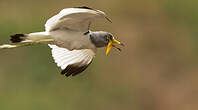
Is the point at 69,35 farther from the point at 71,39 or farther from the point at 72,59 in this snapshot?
the point at 72,59

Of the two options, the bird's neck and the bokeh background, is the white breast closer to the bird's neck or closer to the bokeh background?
the bird's neck

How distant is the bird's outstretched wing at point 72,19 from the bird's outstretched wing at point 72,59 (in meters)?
0.49

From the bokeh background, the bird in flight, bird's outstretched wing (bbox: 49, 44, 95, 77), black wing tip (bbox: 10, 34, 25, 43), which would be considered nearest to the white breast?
the bird in flight

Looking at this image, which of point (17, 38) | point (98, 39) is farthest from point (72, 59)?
point (17, 38)

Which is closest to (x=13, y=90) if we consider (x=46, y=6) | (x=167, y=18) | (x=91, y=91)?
(x=91, y=91)

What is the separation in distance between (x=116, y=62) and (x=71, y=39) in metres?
4.76

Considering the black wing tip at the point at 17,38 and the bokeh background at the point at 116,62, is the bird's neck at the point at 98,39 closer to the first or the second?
the black wing tip at the point at 17,38

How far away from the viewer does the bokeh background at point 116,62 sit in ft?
31.4

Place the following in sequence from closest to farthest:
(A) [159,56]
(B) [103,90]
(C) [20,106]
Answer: (C) [20,106] → (B) [103,90] → (A) [159,56]

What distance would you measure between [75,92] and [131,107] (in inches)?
28.0

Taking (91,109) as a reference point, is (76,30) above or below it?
above

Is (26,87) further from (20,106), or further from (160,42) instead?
(160,42)

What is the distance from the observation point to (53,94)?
958 centimetres

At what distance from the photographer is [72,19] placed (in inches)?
209
